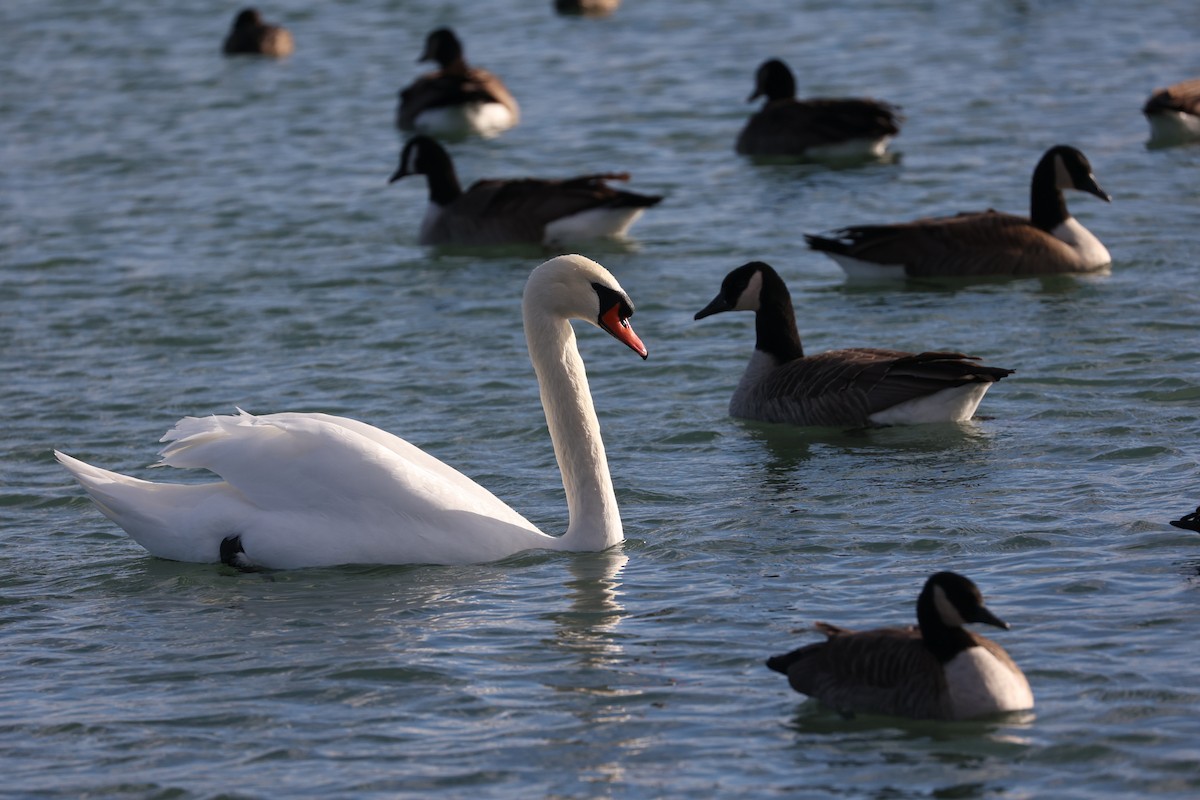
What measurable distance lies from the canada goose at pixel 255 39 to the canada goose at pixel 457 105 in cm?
540

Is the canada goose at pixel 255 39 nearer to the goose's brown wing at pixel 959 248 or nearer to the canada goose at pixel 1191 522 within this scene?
the goose's brown wing at pixel 959 248

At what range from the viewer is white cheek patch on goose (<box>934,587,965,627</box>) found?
723cm

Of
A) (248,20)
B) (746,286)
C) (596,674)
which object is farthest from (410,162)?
(596,674)

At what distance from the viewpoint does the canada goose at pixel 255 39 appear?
94.8 feet

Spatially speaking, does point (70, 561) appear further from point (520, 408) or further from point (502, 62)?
point (502, 62)

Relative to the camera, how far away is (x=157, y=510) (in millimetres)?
9641

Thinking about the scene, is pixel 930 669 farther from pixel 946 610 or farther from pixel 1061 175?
pixel 1061 175

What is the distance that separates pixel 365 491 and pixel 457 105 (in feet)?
47.9

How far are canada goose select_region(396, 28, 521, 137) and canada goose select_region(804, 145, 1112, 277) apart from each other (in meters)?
8.72

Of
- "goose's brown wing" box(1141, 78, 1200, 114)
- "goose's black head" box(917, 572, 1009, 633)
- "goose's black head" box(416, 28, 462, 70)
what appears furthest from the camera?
"goose's black head" box(416, 28, 462, 70)

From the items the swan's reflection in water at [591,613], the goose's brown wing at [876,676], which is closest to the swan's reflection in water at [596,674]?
the swan's reflection in water at [591,613]

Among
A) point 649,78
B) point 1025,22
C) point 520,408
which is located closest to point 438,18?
point 649,78

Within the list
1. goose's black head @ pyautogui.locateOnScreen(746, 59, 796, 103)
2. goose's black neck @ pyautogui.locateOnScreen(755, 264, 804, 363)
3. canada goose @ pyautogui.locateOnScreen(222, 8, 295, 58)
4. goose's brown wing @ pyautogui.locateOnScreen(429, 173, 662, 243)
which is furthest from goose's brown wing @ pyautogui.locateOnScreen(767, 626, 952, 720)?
canada goose @ pyautogui.locateOnScreen(222, 8, 295, 58)

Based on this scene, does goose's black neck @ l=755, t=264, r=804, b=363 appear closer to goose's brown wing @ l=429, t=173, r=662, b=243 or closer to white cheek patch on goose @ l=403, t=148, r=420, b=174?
goose's brown wing @ l=429, t=173, r=662, b=243
